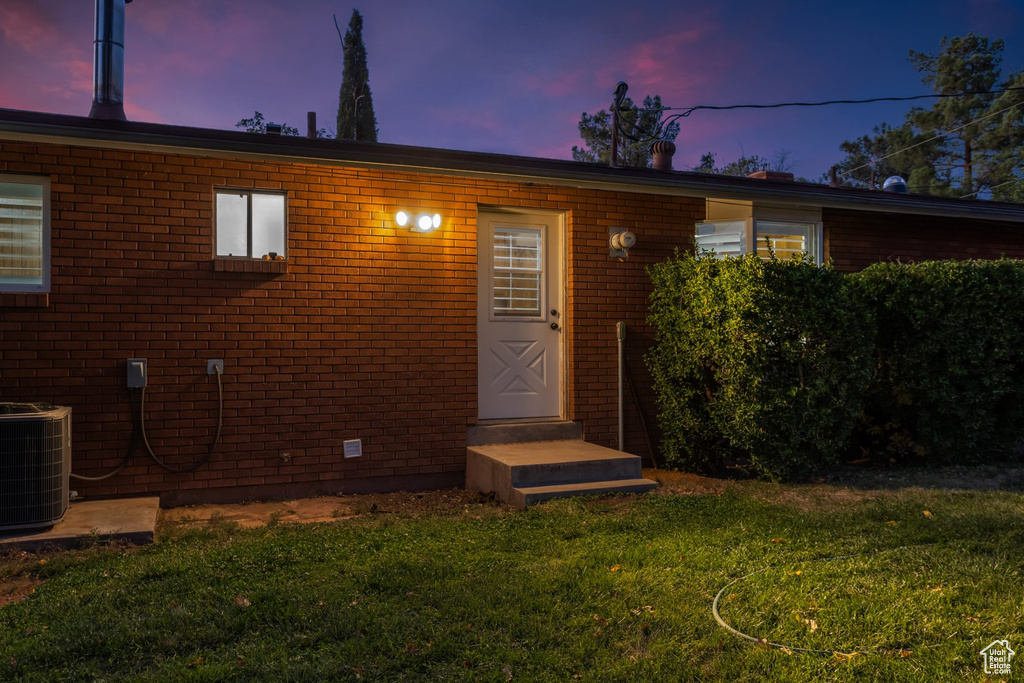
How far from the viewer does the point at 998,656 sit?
2.86 metres

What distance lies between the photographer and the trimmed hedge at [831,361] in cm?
645

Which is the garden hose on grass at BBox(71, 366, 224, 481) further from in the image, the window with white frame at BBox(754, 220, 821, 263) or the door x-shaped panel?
the window with white frame at BBox(754, 220, 821, 263)

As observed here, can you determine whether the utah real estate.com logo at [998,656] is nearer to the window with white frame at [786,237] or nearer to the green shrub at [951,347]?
the green shrub at [951,347]

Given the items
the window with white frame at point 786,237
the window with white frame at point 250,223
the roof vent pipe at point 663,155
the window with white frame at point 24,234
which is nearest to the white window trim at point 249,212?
the window with white frame at point 250,223

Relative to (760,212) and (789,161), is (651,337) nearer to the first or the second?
(760,212)

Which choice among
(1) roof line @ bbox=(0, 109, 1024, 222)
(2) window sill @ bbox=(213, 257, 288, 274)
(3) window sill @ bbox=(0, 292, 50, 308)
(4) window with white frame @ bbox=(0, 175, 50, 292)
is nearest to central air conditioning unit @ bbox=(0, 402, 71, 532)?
(3) window sill @ bbox=(0, 292, 50, 308)

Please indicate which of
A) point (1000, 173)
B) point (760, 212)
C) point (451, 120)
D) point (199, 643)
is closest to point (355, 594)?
point (199, 643)

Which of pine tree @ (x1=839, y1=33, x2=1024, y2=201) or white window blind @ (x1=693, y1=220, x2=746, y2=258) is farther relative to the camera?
pine tree @ (x1=839, y1=33, x2=1024, y2=201)

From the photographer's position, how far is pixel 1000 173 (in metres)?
28.5

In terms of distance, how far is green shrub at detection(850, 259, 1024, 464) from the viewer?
23.2 ft

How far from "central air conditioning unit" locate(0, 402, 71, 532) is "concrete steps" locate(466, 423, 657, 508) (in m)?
3.27

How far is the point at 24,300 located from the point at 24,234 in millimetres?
579

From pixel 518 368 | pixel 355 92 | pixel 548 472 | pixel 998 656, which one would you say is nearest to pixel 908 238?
pixel 518 368

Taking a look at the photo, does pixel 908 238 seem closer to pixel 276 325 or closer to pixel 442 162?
pixel 442 162
